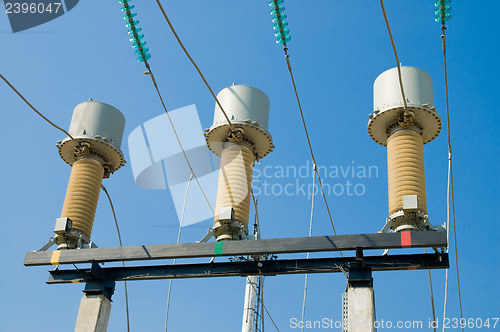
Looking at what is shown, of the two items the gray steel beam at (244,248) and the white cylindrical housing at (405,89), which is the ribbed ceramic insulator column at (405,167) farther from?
the gray steel beam at (244,248)

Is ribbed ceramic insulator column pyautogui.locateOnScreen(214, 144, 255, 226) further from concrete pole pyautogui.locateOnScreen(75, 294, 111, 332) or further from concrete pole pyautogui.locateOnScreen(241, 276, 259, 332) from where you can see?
concrete pole pyautogui.locateOnScreen(241, 276, 259, 332)

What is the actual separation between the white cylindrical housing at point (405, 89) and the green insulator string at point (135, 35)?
13.7ft

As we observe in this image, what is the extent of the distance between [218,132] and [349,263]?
141 inches

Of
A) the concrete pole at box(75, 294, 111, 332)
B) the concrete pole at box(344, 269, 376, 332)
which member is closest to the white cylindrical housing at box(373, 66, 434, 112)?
the concrete pole at box(344, 269, 376, 332)

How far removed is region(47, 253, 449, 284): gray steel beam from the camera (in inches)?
378

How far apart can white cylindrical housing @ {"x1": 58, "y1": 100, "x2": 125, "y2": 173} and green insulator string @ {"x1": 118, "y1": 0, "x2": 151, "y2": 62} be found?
7.45ft

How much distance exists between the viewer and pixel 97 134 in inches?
481

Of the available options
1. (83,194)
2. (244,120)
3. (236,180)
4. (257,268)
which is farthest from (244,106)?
(83,194)

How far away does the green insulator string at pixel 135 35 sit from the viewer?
32.5 ft

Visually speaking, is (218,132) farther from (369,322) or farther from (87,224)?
(369,322)

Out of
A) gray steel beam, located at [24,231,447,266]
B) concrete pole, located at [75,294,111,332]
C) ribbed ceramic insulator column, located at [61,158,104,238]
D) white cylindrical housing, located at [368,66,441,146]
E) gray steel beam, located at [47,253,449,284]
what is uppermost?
white cylindrical housing, located at [368,66,441,146]

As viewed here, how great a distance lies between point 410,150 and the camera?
10.4m

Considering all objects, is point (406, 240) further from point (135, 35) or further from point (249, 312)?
point (249, 312)

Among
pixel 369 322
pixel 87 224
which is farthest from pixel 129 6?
pixel 369 322
